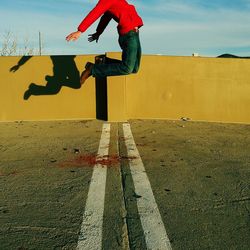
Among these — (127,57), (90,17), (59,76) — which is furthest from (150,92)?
(90,17)

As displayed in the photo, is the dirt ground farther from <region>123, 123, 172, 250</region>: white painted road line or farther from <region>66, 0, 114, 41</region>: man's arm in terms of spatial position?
<region>66, 0, 114, 41</region>: man's arm

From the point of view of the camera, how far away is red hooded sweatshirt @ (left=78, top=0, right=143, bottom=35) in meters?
6.19

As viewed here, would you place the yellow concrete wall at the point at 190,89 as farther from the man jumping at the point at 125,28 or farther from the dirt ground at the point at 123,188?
the man jumping at the point at 125,28

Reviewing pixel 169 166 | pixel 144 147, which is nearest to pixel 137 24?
pixel 144 147

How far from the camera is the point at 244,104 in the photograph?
1086 cm

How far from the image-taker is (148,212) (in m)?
3.63

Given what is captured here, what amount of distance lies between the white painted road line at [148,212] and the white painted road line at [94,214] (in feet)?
1.01

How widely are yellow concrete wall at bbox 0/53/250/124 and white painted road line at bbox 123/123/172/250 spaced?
14.9 ft

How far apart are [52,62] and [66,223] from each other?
7.00 metres

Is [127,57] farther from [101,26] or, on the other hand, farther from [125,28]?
[101,26]

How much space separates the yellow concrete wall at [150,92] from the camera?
1000 centimetres

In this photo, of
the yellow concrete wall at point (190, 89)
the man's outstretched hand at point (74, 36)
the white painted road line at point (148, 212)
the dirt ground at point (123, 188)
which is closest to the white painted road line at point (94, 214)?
the dirt ground at point (123, 188)

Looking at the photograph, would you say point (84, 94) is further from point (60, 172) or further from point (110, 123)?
point (60, 172)

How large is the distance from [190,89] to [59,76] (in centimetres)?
292
